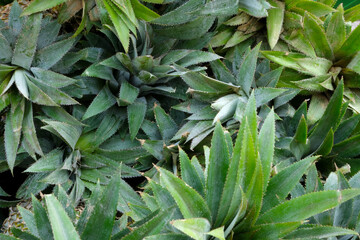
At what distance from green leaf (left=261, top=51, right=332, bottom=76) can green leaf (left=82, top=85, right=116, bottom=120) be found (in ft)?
1.85

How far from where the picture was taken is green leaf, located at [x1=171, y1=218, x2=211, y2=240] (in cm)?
64

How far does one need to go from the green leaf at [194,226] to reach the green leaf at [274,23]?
34.9 inches

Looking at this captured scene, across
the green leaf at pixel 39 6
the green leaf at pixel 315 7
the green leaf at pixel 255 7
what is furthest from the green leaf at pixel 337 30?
the green leaf at pixel 39 6

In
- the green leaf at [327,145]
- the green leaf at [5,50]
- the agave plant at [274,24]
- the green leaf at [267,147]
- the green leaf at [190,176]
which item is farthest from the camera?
the agave plant at [274,24]

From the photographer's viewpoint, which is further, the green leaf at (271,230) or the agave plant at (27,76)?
the agave plant at (27,76)

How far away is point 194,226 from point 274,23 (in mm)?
970

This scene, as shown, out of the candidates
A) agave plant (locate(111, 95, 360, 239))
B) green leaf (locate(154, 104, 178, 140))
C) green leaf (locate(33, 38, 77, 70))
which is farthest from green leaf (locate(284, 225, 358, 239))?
green leaf (locate(33, 38, 77, 70))

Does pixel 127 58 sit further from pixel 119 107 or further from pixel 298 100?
pixel 298 100

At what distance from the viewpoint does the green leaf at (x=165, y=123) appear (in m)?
1.35

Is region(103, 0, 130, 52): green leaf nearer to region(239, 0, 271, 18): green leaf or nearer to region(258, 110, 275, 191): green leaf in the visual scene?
region(239, 0, 271, 18): green leaf

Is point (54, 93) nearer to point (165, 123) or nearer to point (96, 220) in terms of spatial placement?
point (165, 123)

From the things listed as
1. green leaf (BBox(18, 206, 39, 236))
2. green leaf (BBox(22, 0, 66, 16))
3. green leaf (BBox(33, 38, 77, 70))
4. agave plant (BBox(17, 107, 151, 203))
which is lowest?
agave plant (BBox(17, 107, 151, 203))

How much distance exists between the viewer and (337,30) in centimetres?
134

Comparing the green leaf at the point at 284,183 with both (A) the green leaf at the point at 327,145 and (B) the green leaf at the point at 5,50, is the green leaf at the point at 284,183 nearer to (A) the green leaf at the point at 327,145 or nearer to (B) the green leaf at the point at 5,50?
(A) the green leaf at the point at 327,145
